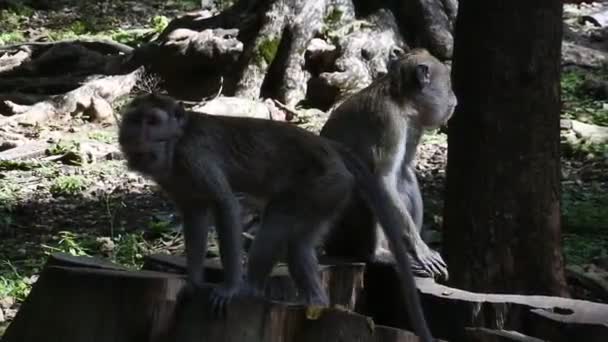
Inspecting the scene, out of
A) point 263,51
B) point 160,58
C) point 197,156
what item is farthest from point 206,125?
point 160,58

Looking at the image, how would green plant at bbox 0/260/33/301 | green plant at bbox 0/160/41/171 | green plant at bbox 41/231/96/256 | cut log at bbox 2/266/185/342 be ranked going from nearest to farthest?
cut log at bbox 2/266/185/342 < green plant at bbox 0/260/33/301 < green plant at bbox 41/231/96/256 < green plant at bbox 0/160/41/171

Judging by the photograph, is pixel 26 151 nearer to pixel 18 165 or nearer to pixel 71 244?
pixel 18 165

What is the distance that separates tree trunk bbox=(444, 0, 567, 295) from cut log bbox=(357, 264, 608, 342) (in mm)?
759

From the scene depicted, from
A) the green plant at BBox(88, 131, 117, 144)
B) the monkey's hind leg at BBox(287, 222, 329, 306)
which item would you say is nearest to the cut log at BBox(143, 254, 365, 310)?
the monkey's hind leg at BBox(287, 222, 329, 306)

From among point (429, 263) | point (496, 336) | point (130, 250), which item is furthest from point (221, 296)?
point (130, 250)

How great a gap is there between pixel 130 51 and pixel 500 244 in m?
8.85

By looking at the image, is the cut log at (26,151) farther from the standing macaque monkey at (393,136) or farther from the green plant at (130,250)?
the standing macaque monkey at (393,136)

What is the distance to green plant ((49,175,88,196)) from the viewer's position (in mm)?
9789

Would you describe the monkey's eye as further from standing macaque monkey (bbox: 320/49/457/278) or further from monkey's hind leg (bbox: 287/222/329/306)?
standing macaque monkey (bbox: 320/49/457/278)

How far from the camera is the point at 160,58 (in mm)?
12938

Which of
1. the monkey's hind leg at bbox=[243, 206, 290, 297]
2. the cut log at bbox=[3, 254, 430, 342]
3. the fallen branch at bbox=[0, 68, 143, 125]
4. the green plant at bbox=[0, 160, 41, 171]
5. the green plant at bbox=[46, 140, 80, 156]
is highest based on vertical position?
the fallen branch at bbox=[0, 68, 143, 125]

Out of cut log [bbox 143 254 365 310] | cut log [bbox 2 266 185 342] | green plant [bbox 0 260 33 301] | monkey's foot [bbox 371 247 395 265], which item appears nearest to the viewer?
cut log [bbox 2 266 185 342]

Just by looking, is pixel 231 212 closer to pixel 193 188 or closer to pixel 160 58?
pixel 193 188

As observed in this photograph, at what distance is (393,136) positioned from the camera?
20.8 ft
